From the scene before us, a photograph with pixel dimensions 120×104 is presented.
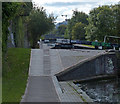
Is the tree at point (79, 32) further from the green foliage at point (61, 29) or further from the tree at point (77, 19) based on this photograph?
the green foliage at point (61, 29)

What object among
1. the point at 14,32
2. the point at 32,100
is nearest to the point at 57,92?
the point at 32,100

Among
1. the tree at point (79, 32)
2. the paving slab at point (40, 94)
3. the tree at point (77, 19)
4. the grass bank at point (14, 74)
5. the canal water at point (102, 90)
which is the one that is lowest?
the canal water at point (102, 90)

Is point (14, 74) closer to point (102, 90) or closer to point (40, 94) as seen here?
point (40, 94)

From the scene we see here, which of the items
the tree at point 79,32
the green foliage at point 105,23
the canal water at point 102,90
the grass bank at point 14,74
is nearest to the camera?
the grass bank at point 14,74

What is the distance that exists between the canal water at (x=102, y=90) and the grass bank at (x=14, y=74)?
5.81 meters

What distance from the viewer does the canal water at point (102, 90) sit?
19.3m

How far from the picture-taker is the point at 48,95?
51.2ft

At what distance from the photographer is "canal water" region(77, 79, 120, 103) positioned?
19328 mm

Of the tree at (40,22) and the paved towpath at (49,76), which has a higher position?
the tree at (40,22)

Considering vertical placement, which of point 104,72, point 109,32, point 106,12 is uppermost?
point 106,12

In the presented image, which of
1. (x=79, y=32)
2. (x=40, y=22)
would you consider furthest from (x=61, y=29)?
(x=40, y=22)

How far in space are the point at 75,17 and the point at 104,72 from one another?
8721 centimetres

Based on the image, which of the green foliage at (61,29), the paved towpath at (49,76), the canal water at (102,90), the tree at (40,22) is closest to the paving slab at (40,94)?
the paved towpath at (49,76)

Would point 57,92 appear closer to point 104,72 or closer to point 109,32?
point 104,72
